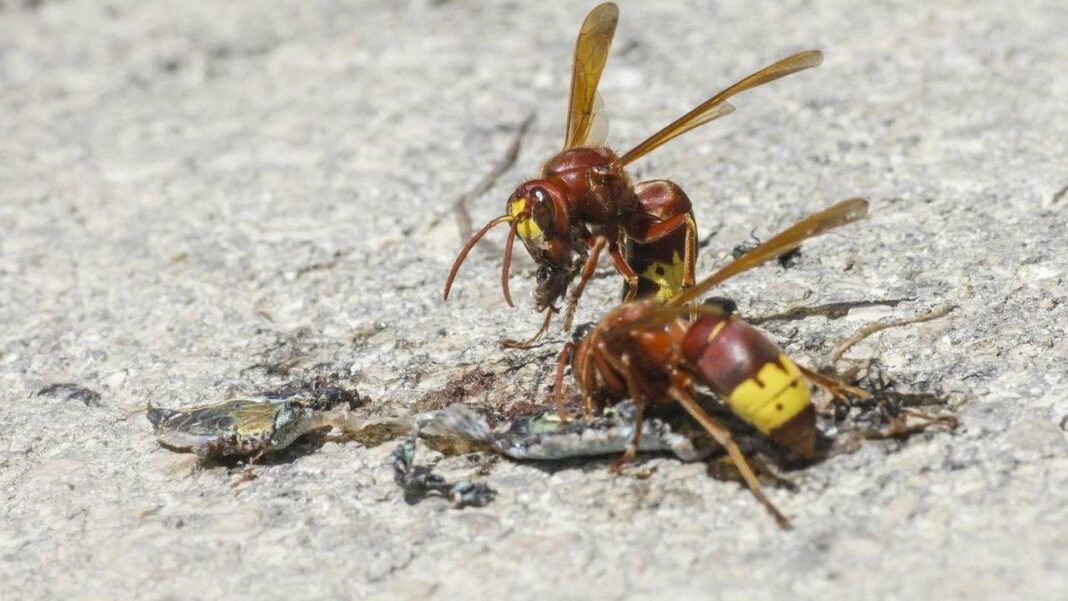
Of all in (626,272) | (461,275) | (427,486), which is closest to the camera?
(427,486)

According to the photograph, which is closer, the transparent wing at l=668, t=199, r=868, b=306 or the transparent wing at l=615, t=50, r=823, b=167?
the transparent wing at l=668, t=199, r=868, b=306

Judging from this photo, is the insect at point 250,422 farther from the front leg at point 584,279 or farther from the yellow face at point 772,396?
the yellow face at point 772,396

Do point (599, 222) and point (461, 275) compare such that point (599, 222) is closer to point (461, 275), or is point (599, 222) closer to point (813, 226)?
point (461, 275)

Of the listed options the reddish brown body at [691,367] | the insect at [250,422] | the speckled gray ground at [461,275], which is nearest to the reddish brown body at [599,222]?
the speckled gray ground at [461,275]

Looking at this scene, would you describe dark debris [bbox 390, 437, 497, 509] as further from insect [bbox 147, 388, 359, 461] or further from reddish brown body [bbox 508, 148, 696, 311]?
reddish brown body [bbox 508, 148, 696, 311]

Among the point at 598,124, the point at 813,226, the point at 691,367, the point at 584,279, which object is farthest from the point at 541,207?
the point at 813,226

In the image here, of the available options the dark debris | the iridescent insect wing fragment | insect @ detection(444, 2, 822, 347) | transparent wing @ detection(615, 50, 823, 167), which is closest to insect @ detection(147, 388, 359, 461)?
the iridescent insect wing fragment

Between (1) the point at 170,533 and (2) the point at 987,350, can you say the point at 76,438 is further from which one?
(2) the point at 987,350
